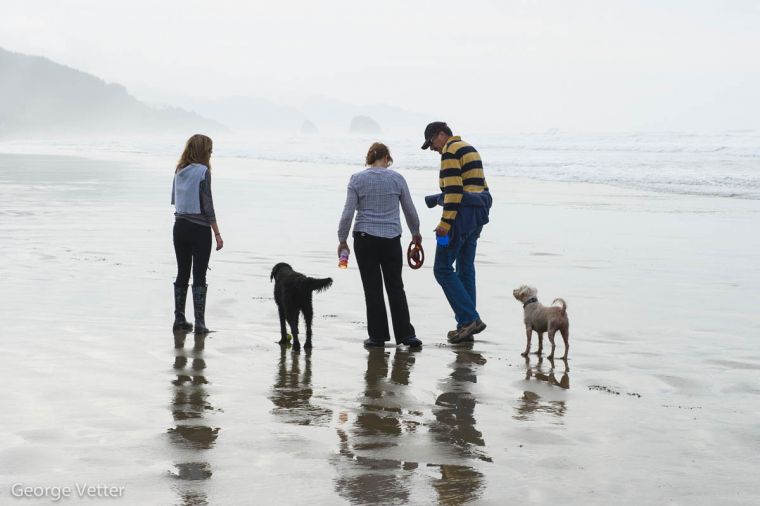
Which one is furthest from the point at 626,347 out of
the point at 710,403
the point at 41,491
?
the point at 41,491

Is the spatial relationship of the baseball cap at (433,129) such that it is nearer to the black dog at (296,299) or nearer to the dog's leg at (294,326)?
the black dog at (296,299)

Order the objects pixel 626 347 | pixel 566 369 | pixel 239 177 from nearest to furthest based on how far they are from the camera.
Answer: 1. pixel 566 369
2. pixel 626 347
3. pixel 239 177

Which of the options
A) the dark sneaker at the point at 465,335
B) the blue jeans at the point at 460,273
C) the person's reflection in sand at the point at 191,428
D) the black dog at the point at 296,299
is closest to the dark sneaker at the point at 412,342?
the dark sneaker at the point at 465,335

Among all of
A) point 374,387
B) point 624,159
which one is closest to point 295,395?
point 374,387

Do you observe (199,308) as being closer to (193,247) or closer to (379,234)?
(193,247)

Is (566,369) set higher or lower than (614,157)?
lower

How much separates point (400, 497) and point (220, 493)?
2.65 feet

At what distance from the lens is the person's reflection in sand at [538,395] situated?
576 centimetres

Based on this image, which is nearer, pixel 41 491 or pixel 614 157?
pixel 41 491

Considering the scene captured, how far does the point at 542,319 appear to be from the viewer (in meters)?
7.38

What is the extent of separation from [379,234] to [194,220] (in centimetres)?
171

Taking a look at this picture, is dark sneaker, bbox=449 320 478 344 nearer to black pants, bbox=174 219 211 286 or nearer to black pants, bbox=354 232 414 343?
black pants, bbox=354 232 414 343

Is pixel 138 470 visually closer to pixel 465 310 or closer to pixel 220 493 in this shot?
pixel 220 493

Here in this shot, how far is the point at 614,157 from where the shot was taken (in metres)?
43.3
